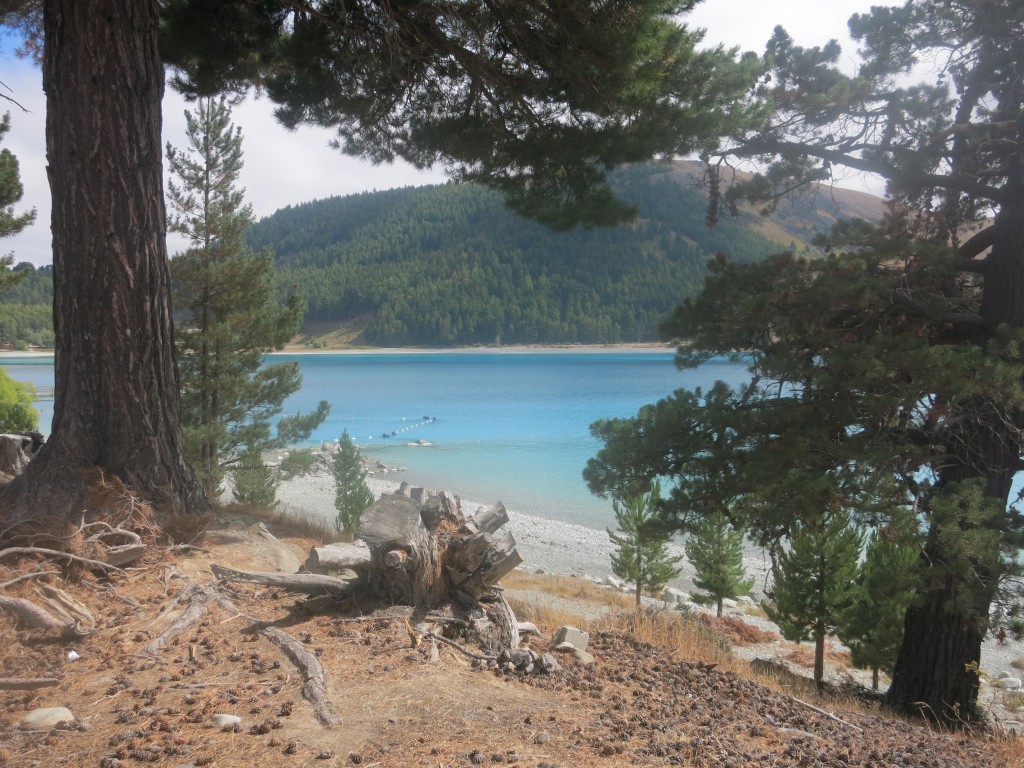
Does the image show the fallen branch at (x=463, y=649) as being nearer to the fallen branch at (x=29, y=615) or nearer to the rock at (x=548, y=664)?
the rock at (x=548, y=664)

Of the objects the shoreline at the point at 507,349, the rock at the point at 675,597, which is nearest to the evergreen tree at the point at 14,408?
the rock at the point at 675,597

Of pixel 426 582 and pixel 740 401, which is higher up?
pixel 740 401

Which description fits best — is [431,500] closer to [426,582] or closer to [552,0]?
[426,582]

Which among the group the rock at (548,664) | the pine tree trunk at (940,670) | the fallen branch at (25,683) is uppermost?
the fallen branch at (25,683)

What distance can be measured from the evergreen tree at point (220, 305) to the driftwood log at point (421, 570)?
34.0 ft

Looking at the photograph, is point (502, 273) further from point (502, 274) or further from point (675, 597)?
point (675, 597)

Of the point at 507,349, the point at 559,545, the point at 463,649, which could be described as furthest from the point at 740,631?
the point at 507,349

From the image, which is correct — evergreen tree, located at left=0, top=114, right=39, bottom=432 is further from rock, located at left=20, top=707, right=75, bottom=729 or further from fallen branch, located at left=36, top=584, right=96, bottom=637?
rock, located at left=20, top=707, right=75, bottom=729

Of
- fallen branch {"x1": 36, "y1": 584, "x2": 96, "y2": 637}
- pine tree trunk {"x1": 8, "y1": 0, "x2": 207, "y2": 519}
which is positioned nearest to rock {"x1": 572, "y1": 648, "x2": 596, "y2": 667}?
fallen branch {"x1": 36, "y1": 584, "x2": 96, "y2": 637}

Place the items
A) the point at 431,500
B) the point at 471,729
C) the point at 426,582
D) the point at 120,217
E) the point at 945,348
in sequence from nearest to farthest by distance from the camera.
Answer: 1. the point at 471,729
2. the point at 426,582
3. the point at 431,500
4. the point at 120,217
5. the point at 945,348

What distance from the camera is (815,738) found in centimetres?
330

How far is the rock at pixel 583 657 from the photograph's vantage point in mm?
3820

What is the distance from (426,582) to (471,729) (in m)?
1.26

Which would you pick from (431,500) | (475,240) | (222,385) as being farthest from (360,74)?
(475,240)
